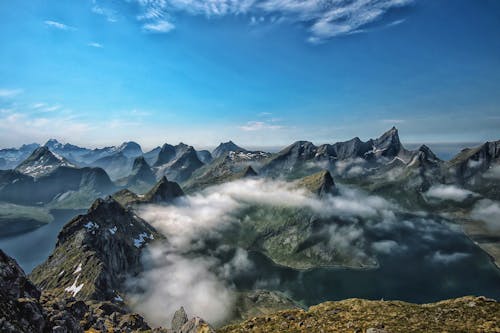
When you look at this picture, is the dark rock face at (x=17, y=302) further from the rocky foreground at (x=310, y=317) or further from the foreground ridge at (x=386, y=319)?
the foreground ridge at (x=386, y=319)

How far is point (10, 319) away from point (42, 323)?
1140cm

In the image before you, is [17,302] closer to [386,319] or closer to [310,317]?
[310,317]

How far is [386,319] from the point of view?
65.0m

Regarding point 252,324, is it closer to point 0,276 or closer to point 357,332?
point 357,332

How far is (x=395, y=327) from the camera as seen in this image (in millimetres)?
58062

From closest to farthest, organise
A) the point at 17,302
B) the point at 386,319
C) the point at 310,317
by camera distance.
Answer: the point at 17,302
the point at 386,319
the point at 310,317

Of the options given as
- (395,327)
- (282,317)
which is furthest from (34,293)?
(395,327)

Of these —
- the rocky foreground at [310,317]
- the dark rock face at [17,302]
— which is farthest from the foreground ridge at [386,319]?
the dark rock face at [17,302]

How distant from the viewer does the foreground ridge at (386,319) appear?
56.9 m

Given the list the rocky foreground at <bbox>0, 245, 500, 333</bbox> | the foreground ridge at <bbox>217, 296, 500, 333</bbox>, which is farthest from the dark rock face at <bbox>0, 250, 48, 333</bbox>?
the foreground ridge at <bbox>217, 296, 500, 333</bbox>

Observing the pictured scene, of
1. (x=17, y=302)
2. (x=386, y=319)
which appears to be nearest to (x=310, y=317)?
(x=386, y=319)

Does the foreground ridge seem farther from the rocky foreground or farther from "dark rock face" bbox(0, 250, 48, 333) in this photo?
"dark rock face" bbox(0, 250, 48, 333)

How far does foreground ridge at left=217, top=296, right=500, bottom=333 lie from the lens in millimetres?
56875

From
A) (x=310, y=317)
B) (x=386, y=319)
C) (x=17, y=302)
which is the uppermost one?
(x=17, y=302)
